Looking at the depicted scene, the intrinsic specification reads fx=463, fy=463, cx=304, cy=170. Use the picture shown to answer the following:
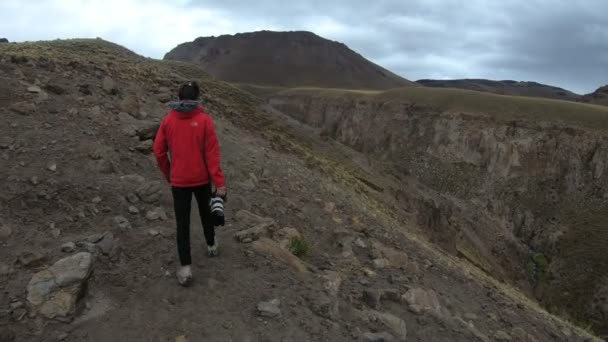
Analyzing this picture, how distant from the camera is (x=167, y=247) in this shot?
5441 mm

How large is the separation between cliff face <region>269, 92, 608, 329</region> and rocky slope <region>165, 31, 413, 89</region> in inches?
3411

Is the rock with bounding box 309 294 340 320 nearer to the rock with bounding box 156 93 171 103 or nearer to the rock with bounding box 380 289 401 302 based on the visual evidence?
the rock with bounding box 380 289 401 302

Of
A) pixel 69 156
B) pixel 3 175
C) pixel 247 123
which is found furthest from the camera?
pixel 247 123

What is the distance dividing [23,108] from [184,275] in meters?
4.58

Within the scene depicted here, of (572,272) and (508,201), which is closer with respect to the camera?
(572,272)

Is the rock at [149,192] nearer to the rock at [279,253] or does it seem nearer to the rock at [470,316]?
the rock at [279,253]

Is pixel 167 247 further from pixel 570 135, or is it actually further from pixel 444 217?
pixel 570 135

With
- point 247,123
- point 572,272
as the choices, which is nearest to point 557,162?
point 572,272

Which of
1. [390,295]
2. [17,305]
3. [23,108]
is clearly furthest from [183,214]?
[23,108]

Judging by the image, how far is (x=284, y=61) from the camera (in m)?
150

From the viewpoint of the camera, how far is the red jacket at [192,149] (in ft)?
15.6

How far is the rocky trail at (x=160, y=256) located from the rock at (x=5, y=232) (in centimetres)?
1

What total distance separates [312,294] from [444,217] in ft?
51.2


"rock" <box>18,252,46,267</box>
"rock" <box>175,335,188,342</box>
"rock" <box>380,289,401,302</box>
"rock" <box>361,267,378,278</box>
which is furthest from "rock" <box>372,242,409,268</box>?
"rock" <box>18,252,46,267</box>
